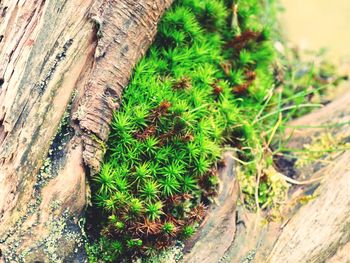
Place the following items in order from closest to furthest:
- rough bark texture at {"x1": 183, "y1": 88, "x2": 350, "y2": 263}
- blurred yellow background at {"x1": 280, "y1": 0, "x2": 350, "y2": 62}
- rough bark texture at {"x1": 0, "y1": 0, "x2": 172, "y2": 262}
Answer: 1. rough bark texture at {"x1": 0, "y1": 0, "x2": 172, "y2": 262}
2. rough bark texture at {"x1": 183, "y1": 88, "x2": 350, "y2": 263}
3. blurred yellow background at {"x1": 280, "y1": 0, "x2": 350, "y2": 62}

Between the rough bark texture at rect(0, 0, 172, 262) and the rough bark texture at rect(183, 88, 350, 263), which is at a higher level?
the rough bark texture at rect(0, 0, 172, 262)

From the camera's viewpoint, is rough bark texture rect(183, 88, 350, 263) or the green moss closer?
the green moss

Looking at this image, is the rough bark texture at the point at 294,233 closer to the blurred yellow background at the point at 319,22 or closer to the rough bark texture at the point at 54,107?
the rough bark texture at the point at 54,107

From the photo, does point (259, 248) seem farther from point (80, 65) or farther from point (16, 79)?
Answer: point (16, 79)

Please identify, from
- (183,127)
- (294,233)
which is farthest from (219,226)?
(183,127)

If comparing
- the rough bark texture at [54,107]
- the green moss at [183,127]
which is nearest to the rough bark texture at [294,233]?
the green moss at [183,127]

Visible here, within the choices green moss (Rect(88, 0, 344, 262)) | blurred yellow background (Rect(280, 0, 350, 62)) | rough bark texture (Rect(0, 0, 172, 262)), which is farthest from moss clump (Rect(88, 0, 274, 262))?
blurred yellow background (Rect(280, 0, 350, 62))

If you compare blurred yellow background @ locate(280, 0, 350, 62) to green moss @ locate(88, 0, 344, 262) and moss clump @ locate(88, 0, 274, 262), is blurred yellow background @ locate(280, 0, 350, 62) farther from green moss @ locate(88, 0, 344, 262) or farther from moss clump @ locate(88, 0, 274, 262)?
moss clump @ locate(88, 0, 274, 262)

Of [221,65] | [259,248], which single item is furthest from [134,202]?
[221,65]
